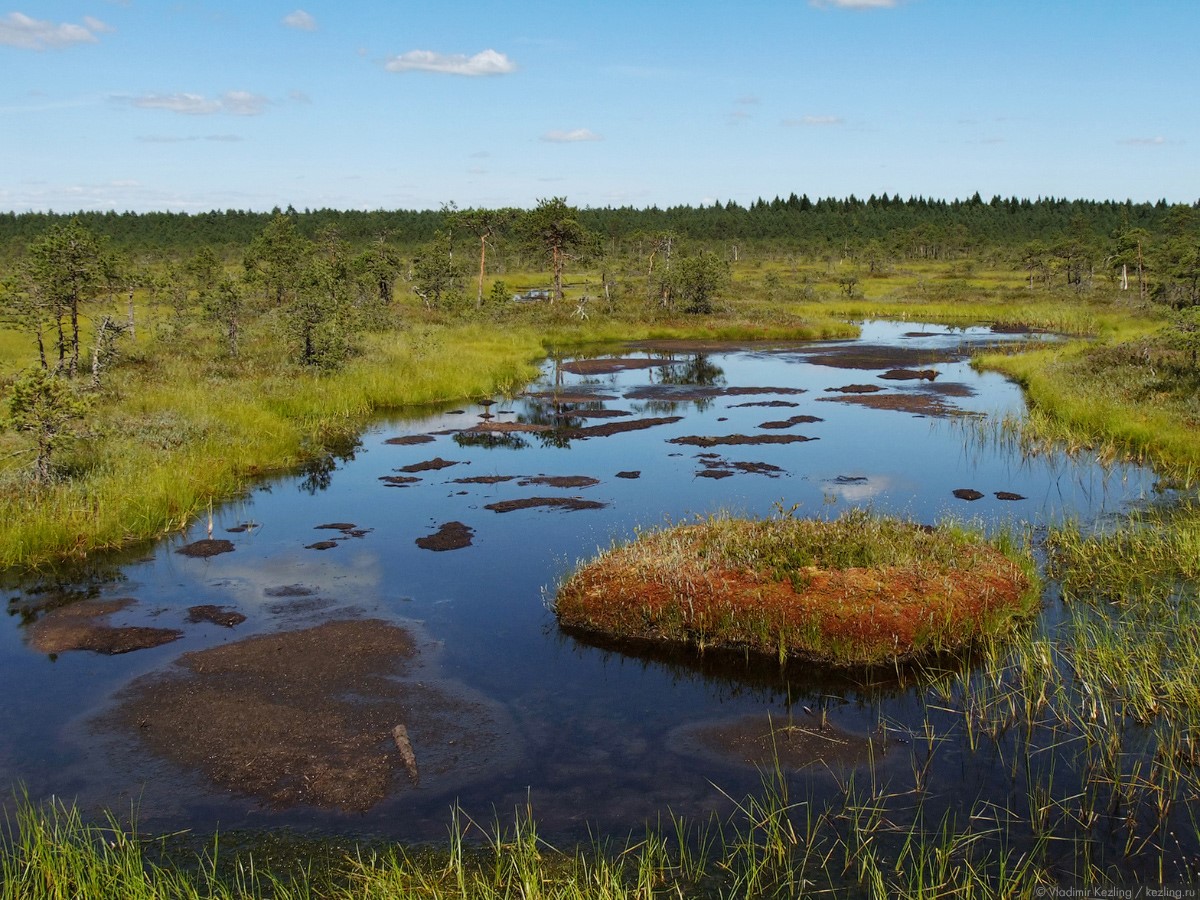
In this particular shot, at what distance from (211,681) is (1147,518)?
17167mm

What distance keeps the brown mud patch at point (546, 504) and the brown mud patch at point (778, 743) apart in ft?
33.5

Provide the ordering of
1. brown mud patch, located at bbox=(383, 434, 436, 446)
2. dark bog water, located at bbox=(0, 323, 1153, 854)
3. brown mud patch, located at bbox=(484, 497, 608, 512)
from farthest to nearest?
brown mud patch, located at bbox=(383, 434, 436, 446) → brown mud patch, located at bbox=(484, 497, 608, 512) → dark bog water, located at bbox=(0, 323, 1153, 854)

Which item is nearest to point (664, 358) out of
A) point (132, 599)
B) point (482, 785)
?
point (132, 599)

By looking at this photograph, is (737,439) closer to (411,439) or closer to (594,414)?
(594,414)

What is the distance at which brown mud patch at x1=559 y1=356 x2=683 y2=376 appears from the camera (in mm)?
46688

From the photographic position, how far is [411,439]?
1161 inches

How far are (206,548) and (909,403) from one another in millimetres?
25552

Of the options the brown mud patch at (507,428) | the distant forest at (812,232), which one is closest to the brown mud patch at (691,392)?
the brown mud patch at (507,428)

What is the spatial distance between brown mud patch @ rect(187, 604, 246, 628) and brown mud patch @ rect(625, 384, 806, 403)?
77.4 ft

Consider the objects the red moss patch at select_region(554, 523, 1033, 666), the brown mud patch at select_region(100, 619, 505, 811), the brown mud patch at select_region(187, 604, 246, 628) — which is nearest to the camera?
the brown mud patch at select_region(100, 619, 505, 811)

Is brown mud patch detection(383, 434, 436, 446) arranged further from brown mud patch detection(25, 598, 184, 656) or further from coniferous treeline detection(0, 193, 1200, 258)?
coniferous treeline detection(0, 193, 1200, 258)

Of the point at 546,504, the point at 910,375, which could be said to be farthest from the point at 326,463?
the point at 910,375

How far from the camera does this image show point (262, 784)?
10133 mm

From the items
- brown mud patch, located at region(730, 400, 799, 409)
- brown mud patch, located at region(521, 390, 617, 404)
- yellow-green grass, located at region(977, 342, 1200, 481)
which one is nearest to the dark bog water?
yellow-green grass, located at region(977, 342, 1200, 481)
